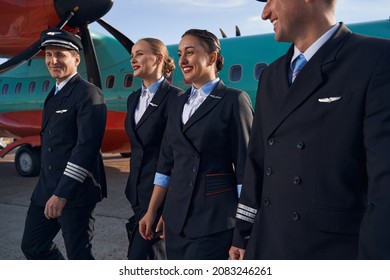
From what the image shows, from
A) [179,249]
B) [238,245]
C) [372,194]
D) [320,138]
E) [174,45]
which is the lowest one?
[179,249]

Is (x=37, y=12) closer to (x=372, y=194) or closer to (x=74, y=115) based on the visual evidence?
(x=74, y=115)

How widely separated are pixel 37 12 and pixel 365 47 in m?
7.73

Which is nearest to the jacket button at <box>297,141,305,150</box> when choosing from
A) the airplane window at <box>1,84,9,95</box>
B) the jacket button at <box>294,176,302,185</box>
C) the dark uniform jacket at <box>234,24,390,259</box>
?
the dark uniform jacket at <box>234,24,390,259</box>

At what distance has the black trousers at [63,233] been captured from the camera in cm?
300

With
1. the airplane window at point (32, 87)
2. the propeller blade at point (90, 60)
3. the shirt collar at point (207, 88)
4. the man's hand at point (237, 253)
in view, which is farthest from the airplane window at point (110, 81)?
the man's hand at point (237, 253)

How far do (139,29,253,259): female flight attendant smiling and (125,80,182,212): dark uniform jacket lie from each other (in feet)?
1.30

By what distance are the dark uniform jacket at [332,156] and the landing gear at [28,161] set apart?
864 cm

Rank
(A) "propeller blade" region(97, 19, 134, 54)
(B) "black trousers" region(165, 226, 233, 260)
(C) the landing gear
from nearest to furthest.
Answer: (B) "black trousers" region(165, 226, 233, 260) → (A) "propeller blade" region(97, 19, 134, 54) → (C) the landing gear

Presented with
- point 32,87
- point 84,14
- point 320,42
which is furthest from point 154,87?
point 32,87

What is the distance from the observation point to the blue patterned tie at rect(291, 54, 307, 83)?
1.69 meters

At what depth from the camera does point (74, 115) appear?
123 inches

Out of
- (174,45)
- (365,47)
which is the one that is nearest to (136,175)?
(365,47)

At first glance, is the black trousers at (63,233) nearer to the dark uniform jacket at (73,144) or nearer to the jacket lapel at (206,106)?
the dark uniform jacket at (73,144)

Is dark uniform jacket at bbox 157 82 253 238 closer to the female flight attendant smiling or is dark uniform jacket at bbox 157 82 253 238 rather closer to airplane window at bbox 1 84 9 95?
the female flight attendant smiling
